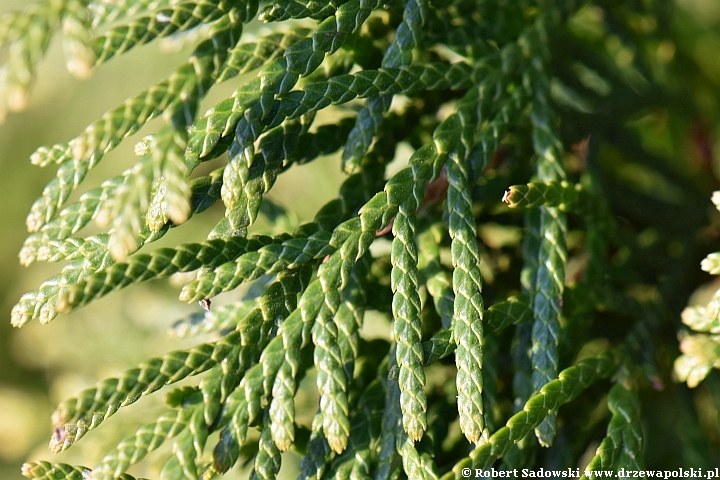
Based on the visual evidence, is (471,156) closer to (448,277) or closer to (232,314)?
(448,277)

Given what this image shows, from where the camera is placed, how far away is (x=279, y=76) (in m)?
1.03

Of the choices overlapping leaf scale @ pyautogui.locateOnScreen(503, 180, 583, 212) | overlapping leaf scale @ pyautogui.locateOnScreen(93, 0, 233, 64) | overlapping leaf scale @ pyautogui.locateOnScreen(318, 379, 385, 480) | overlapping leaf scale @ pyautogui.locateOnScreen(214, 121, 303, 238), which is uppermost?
overlapping leaf scale @ pyautogui.locateOnScreen(93, 0, 233, 64)

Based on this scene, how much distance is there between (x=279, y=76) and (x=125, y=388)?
57 centimetres

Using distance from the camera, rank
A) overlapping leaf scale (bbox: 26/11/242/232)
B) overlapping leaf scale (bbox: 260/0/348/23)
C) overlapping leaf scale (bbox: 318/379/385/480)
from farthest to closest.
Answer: overlapping leaf scale (bbox: 318/379/385/480)
overlapping leaf scale (bbox: 260/0/348/23)
overlapping leaf scale (bbox: 26/11/242/232)

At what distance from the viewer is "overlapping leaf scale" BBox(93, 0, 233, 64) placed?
3.16 ft

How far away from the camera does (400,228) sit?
1078mm

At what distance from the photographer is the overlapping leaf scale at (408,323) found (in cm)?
99

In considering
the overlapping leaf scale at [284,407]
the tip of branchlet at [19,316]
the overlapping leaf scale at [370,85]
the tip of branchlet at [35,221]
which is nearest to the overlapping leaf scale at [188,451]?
the overlapping leaf scale at [284,407]

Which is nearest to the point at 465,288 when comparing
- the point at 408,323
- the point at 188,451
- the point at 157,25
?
the point at 408,323

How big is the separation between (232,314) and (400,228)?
444 millimetres

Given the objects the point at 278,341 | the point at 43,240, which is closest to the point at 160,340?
the point at 43,240

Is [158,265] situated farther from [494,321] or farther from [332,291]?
[494,321]

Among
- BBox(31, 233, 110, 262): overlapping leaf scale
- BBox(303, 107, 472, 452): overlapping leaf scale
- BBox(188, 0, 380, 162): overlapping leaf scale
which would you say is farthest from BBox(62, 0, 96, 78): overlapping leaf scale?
BBox(303, 107, 472, 452): overlapping leaf scale

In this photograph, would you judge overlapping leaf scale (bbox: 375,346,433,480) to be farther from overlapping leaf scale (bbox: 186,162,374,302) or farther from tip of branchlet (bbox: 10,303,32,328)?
tip of branchlet (bbox: 10,303,32,328)
